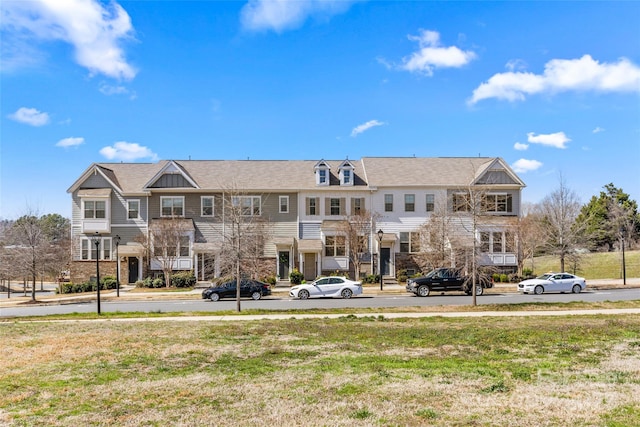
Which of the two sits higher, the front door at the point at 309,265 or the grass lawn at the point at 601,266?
the front door at the point at 309,265

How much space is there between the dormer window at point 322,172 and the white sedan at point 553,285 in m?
17.7

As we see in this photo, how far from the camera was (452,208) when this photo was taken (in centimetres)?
3959

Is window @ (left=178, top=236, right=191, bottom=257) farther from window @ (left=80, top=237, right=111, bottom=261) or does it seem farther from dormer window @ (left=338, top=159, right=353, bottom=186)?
dormer window @ (left=338, top=159, right=353, bottom=186)

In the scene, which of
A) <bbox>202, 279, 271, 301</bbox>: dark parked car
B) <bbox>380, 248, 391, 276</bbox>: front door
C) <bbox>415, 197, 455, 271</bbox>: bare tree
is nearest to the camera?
<bbox>202, 279, 271, 301</bbox>: dark parked car

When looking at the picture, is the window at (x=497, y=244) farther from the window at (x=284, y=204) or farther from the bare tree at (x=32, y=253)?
the bare tree at (x=32, y=253)

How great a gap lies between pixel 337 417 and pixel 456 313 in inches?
552

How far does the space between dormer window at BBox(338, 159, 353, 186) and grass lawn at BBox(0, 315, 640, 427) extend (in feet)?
84.4

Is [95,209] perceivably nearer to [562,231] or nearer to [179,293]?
[179,293]

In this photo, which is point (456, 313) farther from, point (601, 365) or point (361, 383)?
point (361, 383)

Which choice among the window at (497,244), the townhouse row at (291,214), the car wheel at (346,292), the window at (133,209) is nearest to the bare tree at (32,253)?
the townhouse row at (291,214)

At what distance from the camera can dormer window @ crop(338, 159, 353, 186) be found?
40.5m

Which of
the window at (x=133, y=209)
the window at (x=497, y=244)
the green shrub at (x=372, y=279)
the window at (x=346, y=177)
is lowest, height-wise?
the green shrub at (x=372, y=279)

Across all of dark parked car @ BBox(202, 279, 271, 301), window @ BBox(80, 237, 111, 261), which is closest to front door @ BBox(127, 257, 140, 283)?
window @ BBox(80, 237, 111, 261)

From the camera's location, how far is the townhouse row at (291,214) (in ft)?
130
